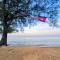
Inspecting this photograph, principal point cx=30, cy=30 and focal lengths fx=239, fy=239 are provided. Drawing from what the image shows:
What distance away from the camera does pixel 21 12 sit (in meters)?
12.2

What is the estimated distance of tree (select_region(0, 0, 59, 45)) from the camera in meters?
11.9

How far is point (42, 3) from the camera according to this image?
483 inches

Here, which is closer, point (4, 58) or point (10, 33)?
point (4, 58)

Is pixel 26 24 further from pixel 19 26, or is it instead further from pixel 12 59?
pixel 12 59

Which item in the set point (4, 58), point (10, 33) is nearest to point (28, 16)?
point (10, 33)

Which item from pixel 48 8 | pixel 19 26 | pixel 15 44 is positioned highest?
pixel 48 8

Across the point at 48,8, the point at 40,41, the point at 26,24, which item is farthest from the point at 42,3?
the point at 40,41

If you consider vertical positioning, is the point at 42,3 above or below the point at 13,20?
→ above

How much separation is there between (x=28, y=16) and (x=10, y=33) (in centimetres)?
127

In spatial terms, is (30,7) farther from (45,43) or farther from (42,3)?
(45,43)

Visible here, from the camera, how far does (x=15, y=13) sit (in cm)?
1203

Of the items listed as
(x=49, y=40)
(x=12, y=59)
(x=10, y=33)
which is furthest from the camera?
(x=10, y=33)

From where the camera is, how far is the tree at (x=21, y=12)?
11.9 m

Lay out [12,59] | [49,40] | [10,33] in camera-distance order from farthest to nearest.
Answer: [10,33] < [49,40] < [12,59]
